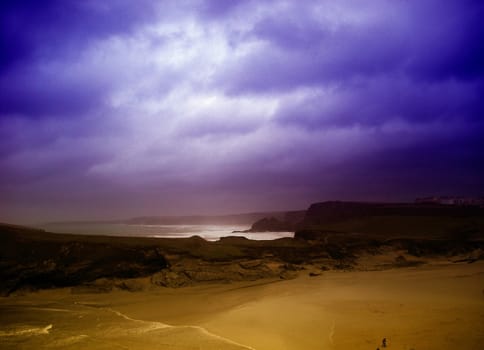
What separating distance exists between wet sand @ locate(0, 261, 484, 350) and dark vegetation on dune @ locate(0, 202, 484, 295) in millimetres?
573

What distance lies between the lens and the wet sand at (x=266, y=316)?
5.48 meters

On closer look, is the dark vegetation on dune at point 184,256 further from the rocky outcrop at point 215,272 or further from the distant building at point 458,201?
the distant building at point 458,201

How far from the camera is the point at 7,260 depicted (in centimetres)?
1004

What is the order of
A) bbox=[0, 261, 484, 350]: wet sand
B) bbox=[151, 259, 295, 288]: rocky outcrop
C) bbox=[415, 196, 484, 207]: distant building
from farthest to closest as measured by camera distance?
bbox=[415, 196, 484, 207]: distant building < bbox=[151, 259, 295, 288]: rocky outcrop < bbox=[0, 261, 484, 350]: wet sand

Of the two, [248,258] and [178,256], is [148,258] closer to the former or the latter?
[178,256]

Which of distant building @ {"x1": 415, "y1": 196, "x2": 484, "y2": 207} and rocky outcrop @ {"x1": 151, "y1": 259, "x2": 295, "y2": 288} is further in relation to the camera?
distant building @ {"x1": 415, "y1": 196, "x2": 484, "y2": 207}

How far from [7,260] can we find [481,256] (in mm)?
Answer: 18652

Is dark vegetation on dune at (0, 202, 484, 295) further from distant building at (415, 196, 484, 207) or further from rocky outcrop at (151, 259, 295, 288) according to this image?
distant building at (415, 196, 484, 207)

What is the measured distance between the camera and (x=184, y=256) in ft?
37.0

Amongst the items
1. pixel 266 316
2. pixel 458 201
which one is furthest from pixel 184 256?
pixel 458 201

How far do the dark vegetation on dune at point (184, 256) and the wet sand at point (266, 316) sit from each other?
22.6 inches

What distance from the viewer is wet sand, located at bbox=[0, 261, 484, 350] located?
5.48 metres

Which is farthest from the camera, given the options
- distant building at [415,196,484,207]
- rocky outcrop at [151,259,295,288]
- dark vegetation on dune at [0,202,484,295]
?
distant building at [415,196,484,207]

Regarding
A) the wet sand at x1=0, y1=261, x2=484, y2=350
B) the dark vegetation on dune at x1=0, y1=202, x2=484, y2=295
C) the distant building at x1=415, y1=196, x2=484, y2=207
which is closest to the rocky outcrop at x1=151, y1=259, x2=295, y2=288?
the dark vegetation on dune at x1=0, y1=202, x2=484, y2=295
